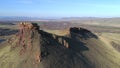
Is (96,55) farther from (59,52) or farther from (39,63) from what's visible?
(39,63)

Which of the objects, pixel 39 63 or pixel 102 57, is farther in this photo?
pixel 102 57

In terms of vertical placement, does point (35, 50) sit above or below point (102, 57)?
above

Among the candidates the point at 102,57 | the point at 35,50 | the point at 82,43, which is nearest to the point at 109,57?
the point at 102,57

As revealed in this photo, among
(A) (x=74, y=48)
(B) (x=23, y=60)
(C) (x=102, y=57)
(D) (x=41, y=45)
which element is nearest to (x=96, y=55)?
(C) (x=102, y=57)

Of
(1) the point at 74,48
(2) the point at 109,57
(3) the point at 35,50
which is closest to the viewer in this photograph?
(3) the point at 35,50

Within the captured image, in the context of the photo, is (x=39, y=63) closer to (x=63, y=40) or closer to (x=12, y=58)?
(x=12, y=58)

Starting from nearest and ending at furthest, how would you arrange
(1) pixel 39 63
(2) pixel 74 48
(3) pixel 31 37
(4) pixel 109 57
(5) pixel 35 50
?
1. (1) pixel 39 63
2. (5) pixel 35 50
3. (3) pixel 31 37
4. (2) pixel 74 48
5. (4) pixel 109 57

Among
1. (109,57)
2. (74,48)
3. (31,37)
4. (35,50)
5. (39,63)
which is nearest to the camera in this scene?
(39,63)
